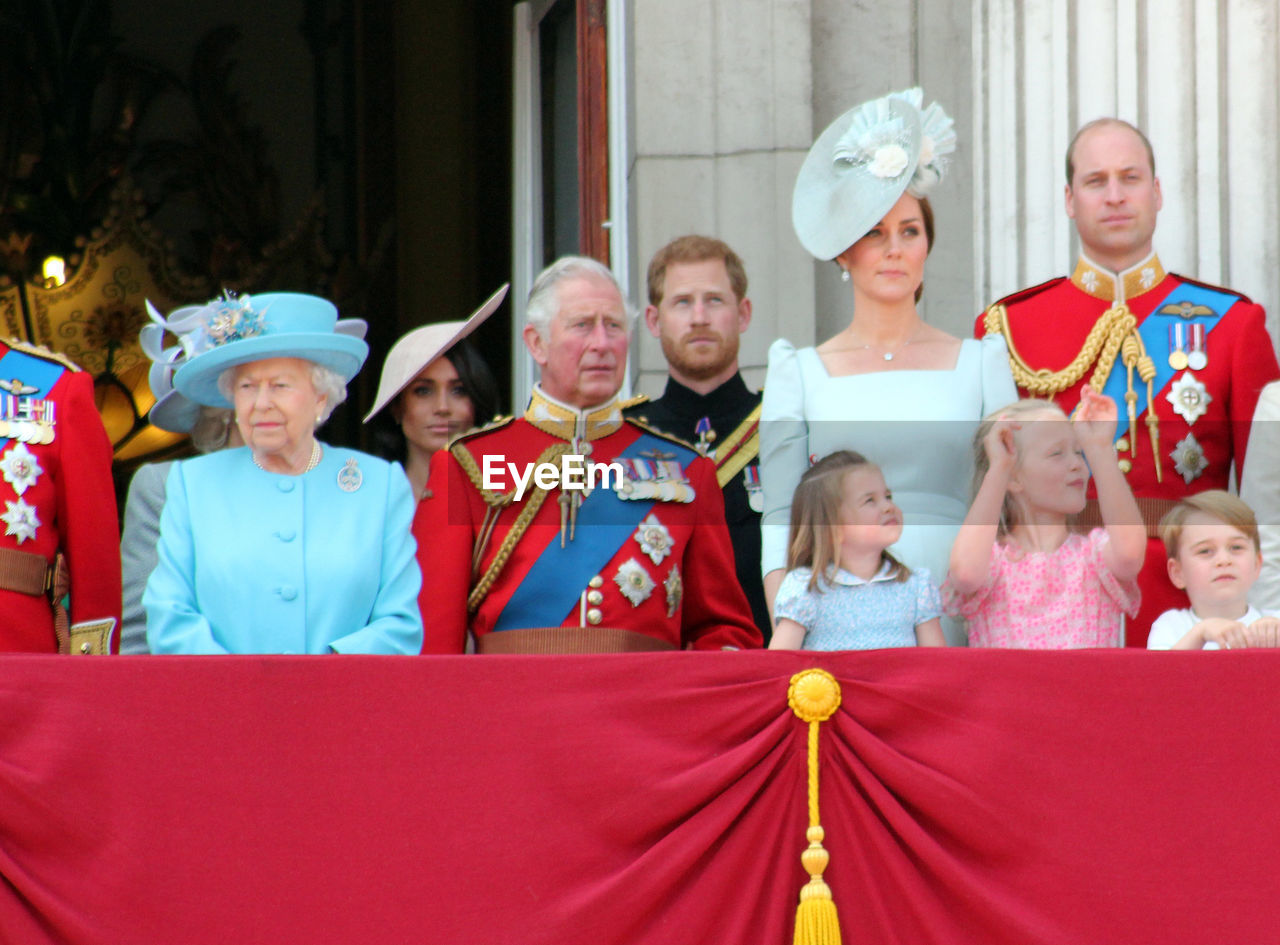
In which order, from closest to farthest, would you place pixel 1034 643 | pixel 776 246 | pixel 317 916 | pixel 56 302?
pixel 317 916
pixel 1034 643
pixel 776 246
pixel 56 302

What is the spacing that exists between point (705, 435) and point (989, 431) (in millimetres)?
924

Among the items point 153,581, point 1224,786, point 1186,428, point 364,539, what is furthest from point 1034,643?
point 153,581

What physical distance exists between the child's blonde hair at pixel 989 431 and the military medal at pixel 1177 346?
56cm

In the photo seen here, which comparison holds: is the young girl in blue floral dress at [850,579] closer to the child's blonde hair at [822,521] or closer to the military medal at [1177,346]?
the child's blonde hair at [822,521]

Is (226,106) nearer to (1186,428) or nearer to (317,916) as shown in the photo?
(1186,428)

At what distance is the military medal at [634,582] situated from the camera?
407 centimetres

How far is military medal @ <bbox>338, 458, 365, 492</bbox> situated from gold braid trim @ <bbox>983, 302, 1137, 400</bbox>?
137cm

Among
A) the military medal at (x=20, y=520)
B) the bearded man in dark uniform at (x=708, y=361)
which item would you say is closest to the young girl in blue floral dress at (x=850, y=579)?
the bearded man in dark uniform at (x=708, y=361)

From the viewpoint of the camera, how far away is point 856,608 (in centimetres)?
368

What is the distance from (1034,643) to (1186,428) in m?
0.80

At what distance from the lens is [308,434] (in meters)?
4.02

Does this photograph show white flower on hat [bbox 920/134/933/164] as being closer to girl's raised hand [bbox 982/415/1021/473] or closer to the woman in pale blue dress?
the woman in pale blue dress

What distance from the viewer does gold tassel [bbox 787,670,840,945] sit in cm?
324

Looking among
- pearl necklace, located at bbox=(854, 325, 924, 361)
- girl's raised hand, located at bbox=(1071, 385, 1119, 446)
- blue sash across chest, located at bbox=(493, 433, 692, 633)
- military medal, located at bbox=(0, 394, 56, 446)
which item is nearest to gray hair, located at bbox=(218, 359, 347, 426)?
military medal, located at bbox=(0, 394, 56, 446)
